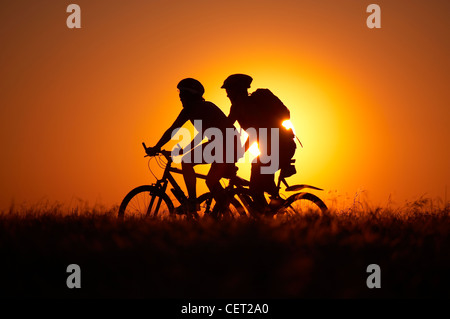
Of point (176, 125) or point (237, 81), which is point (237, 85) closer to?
point (237, 81)

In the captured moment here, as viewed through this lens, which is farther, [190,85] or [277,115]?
[190,85]

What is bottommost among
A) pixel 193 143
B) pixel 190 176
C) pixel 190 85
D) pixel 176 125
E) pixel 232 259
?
pixel 232 259

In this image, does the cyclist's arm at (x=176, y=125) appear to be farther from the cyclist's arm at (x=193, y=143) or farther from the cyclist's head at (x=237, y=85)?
the cyclist's head at (x=237, y=85)

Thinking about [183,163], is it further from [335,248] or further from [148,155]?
[335,248]

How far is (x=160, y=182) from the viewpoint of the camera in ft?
30.3

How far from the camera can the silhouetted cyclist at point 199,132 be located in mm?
8602

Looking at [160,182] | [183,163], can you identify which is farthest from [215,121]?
[160,182]

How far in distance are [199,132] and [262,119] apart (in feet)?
3.64

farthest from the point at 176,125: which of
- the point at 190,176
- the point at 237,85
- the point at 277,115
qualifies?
the point at 277,115

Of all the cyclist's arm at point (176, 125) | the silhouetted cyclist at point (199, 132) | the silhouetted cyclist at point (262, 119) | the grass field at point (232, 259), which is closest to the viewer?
the grass field at point (232, 259)

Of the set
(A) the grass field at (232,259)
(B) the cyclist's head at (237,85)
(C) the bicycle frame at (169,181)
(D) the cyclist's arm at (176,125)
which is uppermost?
(B) the cyclist's head at (237,85)

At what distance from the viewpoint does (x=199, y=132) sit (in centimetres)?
880

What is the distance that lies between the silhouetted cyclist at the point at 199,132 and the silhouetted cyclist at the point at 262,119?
38 cm

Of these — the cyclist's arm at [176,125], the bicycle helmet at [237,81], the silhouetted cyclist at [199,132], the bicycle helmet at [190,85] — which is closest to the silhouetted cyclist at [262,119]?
the bicycle helmet at [237,81]
